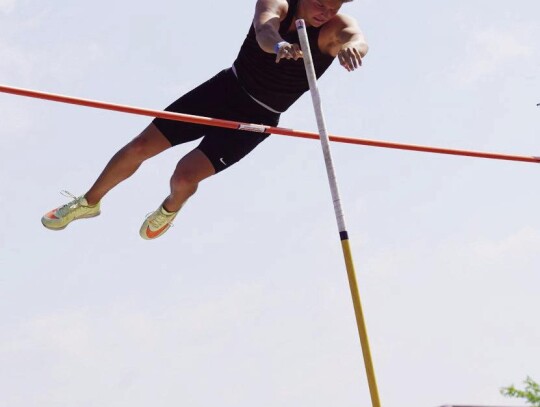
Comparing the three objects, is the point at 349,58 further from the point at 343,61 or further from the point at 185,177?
Answer: the point at 185,177

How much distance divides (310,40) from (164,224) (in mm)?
1831

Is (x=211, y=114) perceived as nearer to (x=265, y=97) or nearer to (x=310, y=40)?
(x=265, y=97)

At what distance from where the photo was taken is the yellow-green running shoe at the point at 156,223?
786cm

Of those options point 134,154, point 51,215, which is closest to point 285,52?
point 134,154

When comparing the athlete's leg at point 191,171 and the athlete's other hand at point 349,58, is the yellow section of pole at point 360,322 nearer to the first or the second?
the athlete's other hand at point 349,58

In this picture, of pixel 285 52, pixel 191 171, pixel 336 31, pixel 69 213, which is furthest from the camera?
pixel 69 213

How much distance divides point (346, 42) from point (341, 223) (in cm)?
128

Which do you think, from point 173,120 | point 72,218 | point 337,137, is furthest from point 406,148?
point 72,218

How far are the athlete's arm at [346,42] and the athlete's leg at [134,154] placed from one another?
4.24 feet

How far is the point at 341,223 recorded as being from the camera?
20.0 ft

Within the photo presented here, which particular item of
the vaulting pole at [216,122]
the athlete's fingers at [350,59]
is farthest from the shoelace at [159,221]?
the athlete's fingers at [350,59]

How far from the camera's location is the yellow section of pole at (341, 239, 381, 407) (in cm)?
572

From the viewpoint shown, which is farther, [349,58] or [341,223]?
[349,58]

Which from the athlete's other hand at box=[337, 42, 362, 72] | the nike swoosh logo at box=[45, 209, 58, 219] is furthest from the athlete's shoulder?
the nike swoosh logo at box=[45, 209, 58, 219]
